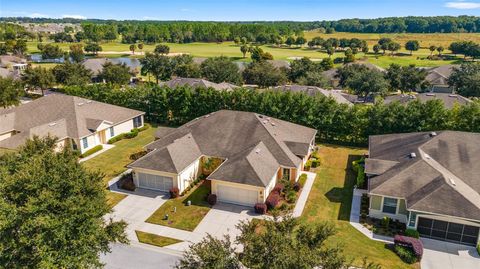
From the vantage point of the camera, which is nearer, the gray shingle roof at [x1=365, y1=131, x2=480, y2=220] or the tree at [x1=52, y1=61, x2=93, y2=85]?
the gray shingle roof at [x1=365, y1=131, x2=480, y2=220]

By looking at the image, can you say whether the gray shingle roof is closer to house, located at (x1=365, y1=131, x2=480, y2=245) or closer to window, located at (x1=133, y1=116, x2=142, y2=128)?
house, located at (x1=365, y1=131, x2=480, y2=245)

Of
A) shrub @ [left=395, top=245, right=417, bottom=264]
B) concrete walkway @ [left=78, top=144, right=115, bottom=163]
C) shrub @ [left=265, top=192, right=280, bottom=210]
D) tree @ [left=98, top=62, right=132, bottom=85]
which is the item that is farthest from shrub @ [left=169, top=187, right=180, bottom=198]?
tree @ [left=98, top=62, right=132, bottom=85]

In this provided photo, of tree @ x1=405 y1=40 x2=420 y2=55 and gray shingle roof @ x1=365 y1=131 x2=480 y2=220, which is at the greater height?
tree @ x1=405 y1=40 x2=420 y2=55

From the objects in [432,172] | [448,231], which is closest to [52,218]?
[448,231]

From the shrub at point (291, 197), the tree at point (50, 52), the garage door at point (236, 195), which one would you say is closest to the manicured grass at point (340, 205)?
the shrub at point (291, 197)

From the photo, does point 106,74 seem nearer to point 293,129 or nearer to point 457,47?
point 293,129

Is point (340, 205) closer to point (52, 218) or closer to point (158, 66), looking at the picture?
point (52, 218)
